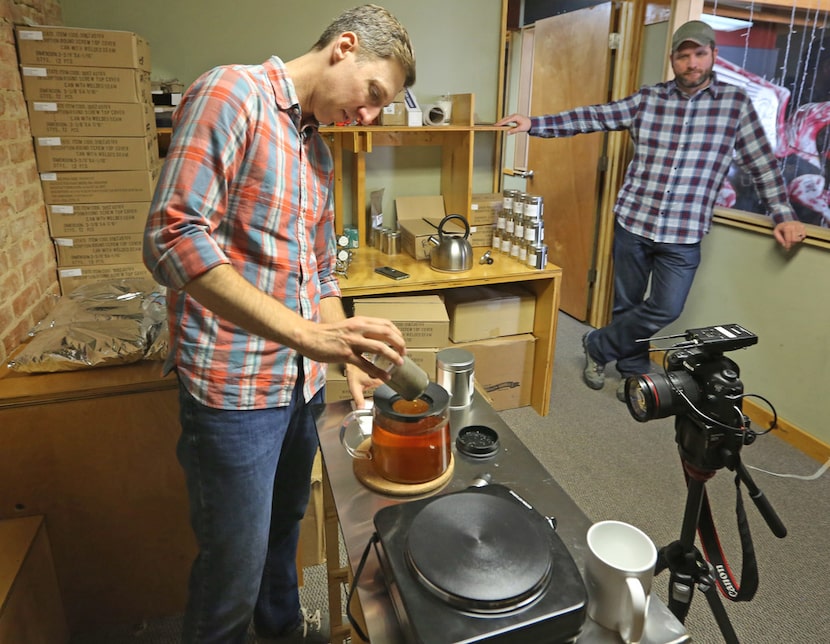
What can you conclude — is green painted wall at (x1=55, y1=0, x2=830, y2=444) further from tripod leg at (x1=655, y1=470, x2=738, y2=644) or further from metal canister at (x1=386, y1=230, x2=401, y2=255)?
tripod leg at (x1=655, y1=470, x2=738, y2=644)

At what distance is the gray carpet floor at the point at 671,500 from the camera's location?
5.79ft

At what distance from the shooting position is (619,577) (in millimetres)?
763

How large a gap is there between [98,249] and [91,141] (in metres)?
0.35

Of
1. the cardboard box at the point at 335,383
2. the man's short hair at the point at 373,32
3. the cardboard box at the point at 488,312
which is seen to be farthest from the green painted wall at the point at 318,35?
the man's short hair at the point at 373,32

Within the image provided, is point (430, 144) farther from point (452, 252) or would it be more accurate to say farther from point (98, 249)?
point (98, 249)

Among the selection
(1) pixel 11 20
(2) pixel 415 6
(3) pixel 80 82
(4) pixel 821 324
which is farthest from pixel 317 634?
(2) pixel 415 6

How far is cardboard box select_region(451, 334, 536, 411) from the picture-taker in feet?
9.07

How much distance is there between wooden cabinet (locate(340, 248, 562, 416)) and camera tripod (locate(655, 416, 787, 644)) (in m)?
1.47

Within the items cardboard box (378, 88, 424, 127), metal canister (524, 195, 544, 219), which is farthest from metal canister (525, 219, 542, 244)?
cardboard box (378, 88, 424, 127)

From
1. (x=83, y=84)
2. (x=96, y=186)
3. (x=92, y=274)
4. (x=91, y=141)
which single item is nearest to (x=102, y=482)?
(x=92, y=274)

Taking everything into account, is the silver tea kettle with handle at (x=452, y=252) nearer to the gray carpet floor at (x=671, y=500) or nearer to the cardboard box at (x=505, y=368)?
the cardboard box at (x=505, y=368)

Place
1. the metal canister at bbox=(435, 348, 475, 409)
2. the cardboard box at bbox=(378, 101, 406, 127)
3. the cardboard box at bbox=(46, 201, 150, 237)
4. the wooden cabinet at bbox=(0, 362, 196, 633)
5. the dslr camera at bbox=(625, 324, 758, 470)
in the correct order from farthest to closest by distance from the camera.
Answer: the cardboard box at bbox=(378, 101, 406, 127)
the cardboard box at bbox=(46, 201, 150, 237)
the wooden cabinet at bbox=(0, 362, 196, 633)
the metal canister at bbox=(435, 348, 475, 409)
the dslr camera at bbox=(625, 324, 758, 470)

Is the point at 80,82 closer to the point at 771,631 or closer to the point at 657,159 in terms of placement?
the point at 657,159

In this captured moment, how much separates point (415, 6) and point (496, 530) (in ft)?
8.47
